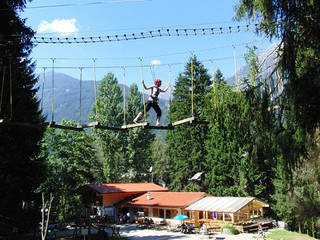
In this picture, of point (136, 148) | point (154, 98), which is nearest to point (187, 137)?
point (136, 148)

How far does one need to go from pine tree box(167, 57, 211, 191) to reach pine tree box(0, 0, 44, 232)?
21488mm

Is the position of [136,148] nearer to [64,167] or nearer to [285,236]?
[64,167]

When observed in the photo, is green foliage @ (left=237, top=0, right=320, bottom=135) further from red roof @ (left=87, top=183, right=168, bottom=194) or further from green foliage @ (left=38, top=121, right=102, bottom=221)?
red roof @ (left=87, top=183, right=168, bottom=194)

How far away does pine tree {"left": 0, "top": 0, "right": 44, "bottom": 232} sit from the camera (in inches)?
608

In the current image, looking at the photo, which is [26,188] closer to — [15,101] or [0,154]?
[0,154]

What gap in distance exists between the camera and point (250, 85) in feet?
22.0

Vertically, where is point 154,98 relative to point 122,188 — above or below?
above

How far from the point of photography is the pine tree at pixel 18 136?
1545 cm

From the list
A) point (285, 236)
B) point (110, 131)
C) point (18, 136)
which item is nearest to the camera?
point (18, 136)

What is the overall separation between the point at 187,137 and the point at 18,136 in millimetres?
23537

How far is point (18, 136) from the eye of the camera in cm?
1781

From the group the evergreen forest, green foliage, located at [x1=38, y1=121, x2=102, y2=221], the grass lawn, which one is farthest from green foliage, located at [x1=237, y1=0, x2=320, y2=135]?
green foliage, located at [x1=38, y1=121, x2=102, y2=221]

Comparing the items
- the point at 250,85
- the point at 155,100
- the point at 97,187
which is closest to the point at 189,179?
the point at 97,187

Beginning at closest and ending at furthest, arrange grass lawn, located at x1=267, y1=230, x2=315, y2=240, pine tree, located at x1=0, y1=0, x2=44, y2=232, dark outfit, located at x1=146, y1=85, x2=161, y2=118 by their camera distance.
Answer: dark outfit, located at x1=146, y1=85, x2=161, y2=118 < pine tree, located at x1=0, y1=0, x2=44, y2=232 < grass lawn, located at x1=267, y1=230, x2=315, y2=240
